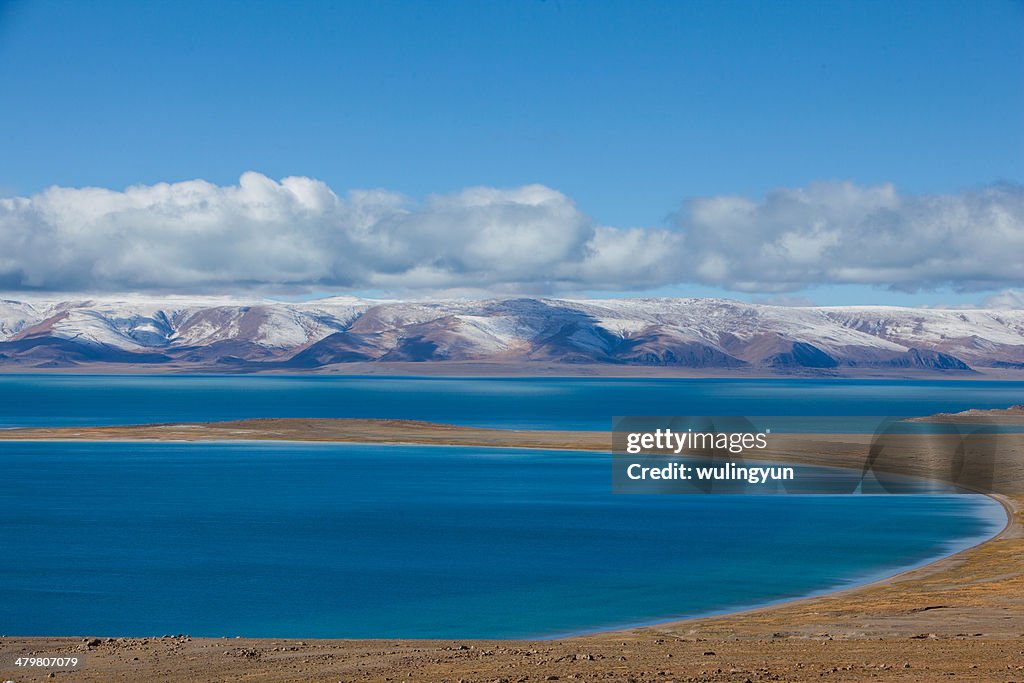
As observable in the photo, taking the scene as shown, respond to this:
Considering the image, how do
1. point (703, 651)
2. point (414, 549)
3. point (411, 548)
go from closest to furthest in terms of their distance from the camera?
point (703, 651) → point (414, 549) → point (411, 548)

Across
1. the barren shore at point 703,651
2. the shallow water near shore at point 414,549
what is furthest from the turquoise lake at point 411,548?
the barren shore at point 703,651

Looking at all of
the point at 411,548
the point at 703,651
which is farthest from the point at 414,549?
the point at 703,651

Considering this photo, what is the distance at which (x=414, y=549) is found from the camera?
1844 inches

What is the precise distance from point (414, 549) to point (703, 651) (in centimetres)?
2503

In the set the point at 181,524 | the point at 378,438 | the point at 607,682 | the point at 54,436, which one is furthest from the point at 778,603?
the point at 54,436

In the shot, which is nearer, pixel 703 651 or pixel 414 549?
pixel 703 651

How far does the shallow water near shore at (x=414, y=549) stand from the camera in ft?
109

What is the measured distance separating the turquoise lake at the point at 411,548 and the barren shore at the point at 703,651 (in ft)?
15.0

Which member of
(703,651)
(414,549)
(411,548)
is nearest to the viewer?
(703,651)

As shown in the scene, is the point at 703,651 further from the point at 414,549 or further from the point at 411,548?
the point at 411,548

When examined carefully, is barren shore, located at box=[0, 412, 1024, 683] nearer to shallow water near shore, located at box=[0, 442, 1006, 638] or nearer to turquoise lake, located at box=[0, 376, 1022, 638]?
shallow water near shore, located at box=[0, 442, 1006, 638]

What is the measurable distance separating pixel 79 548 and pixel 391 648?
85.2 feet

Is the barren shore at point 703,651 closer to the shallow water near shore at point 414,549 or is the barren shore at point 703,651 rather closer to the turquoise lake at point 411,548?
the shallow water near shore at point 414,549

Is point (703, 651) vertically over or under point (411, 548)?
over
